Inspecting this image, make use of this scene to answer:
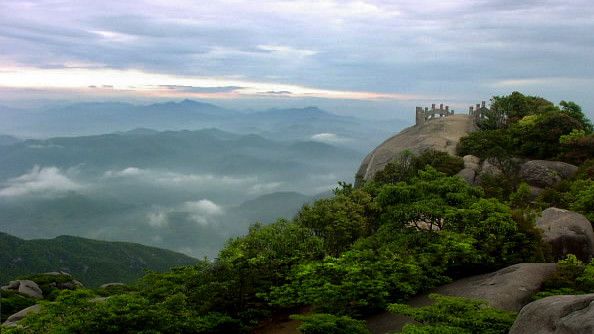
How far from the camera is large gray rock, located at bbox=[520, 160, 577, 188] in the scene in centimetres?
3728

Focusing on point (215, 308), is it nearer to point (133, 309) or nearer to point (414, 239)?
point (133, 309)

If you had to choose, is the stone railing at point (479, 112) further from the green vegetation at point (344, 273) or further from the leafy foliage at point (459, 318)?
the leafy foliage at point (459, 318)

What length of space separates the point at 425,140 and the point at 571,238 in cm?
2811

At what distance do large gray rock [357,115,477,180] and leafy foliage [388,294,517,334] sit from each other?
33805 millimetres

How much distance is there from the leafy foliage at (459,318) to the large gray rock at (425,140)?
33.8 m

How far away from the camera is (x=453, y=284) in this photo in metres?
17.7

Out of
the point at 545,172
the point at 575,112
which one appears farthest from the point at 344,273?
the point at 575,112

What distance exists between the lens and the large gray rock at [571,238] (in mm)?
20641

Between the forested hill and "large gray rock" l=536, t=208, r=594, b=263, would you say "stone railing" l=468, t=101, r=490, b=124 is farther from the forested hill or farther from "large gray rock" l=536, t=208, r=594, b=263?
the forested hill

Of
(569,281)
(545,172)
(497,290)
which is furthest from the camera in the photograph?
(545,172)

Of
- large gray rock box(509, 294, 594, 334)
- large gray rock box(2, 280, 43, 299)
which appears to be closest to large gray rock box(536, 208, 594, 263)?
large gray rock box(509, 294, 594, 334)

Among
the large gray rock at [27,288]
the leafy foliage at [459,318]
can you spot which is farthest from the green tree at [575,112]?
the large gray rock at [27,288]

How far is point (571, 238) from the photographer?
68.3 feet

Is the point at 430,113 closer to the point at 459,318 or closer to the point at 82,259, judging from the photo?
the point at 459,318
